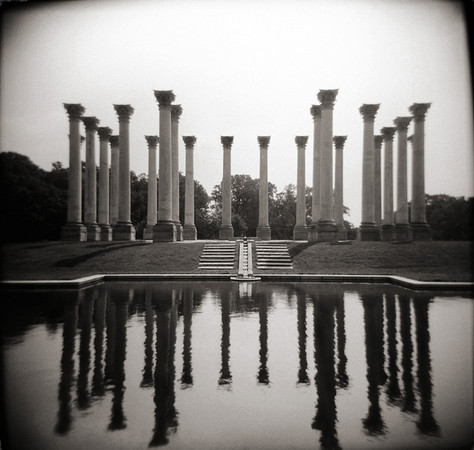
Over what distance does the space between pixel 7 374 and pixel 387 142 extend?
70.8 m

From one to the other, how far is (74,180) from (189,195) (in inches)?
847

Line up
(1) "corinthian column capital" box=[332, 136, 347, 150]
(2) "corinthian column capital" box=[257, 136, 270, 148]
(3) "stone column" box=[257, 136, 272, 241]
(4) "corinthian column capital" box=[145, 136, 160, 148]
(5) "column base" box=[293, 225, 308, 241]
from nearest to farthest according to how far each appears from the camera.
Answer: (5) "column base" box=[293, 225, 308, 241]
(3) "stone column" box=[257, 136, 272, 241]
(2) "corinthian column capital" box=[257, 136, 270, 148]
(1) "corinthian column capital" box=[332, 136, 347, 150]
(4) "corinthian column capital" box=[145, 136, 160, 148]

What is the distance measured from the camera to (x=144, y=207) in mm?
105312

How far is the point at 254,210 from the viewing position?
13100 cm

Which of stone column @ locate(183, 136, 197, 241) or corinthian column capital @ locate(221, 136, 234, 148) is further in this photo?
stone column @ locate(183, 136, 197, 241)

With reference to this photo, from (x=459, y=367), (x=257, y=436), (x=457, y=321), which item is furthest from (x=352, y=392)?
(x=457, y=321)

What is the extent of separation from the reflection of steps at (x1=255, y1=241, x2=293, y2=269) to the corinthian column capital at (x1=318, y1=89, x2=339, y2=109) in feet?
74.5

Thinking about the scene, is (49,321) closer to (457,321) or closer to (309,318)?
(309,318)

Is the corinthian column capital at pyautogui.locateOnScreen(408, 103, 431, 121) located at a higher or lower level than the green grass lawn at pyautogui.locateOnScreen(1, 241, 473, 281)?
higher

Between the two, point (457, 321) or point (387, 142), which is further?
point (387, 142)

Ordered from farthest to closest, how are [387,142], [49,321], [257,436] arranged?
[387,142] < [49,321] < [257,436]

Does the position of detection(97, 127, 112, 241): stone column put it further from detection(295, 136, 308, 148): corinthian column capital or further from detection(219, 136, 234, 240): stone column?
detection(295, 136, 308, 148): corinthian column capital

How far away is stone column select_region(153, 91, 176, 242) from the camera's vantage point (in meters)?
53.6

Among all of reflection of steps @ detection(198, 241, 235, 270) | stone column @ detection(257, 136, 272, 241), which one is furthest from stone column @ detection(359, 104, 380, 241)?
reflection of steps @ detection(198, 241, 235, 270)
